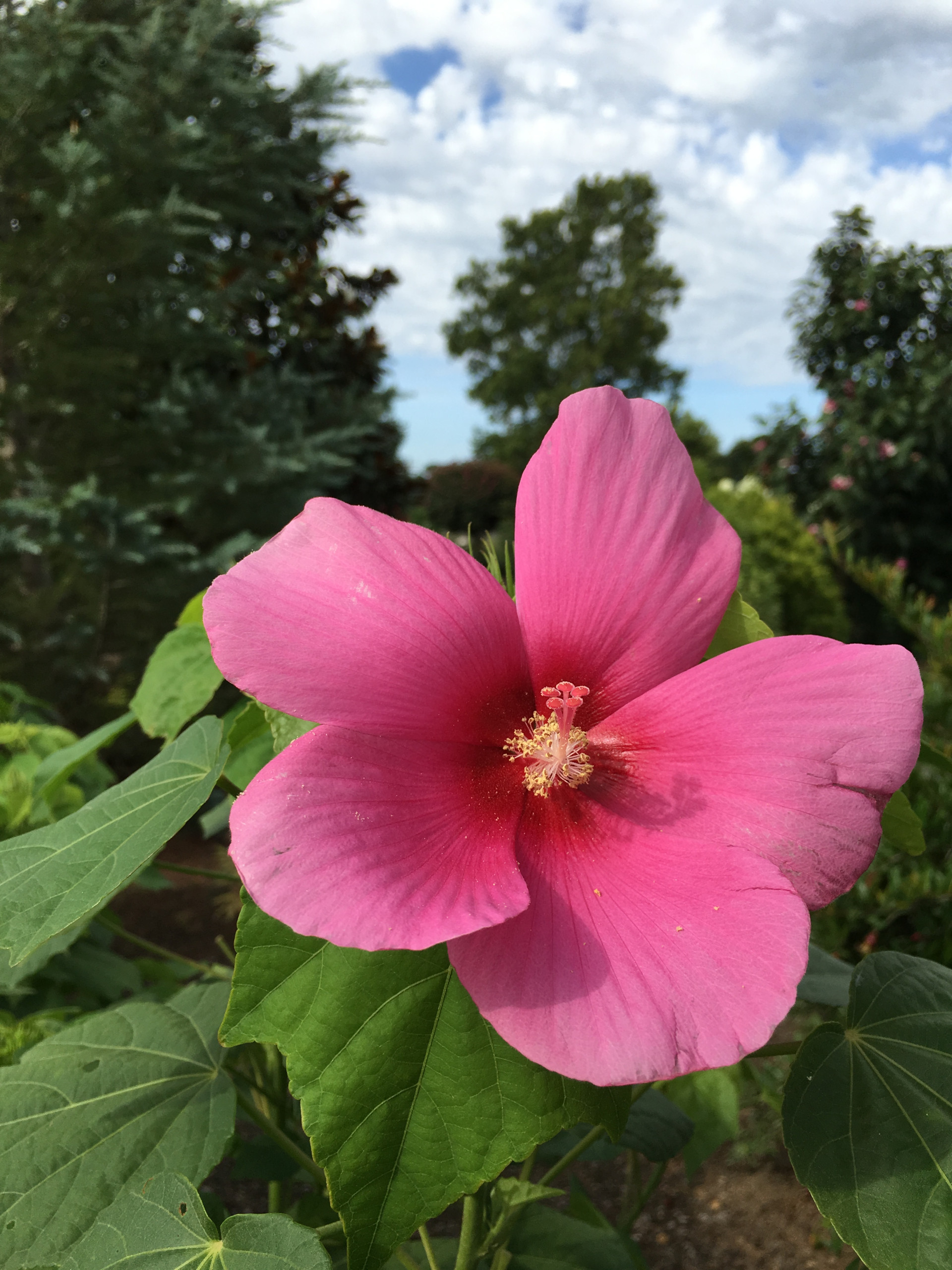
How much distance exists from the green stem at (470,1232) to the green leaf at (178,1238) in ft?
0.50

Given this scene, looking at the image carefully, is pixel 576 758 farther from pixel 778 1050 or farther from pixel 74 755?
pixel 74 755

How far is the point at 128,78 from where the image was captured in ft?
19.4

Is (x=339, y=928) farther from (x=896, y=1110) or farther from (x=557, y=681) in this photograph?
(x=896, y=1110)

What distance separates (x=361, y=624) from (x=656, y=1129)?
2.79ft

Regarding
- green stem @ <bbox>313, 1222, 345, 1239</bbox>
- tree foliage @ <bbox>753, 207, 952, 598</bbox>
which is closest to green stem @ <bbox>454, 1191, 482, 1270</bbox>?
green stem @ <bbox>313, 1222, 345, 1239</bbox>

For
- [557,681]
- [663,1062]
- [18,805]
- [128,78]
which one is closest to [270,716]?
[557,681]

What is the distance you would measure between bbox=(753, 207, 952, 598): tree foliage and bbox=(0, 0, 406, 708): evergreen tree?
485 cm

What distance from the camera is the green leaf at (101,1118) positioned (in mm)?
777

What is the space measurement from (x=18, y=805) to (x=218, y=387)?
206 inches

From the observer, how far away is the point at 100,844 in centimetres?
77

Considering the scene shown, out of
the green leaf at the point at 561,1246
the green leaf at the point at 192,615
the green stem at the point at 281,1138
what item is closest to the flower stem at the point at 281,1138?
the green stem at the point at 281,1138

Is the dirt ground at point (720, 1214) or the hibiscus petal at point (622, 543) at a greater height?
the hibiscus petal at point (622, 543)

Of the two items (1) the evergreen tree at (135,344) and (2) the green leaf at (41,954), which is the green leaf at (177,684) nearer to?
(2) the green leaf at (41,954)

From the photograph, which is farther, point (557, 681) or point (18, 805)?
point (18, 805)
